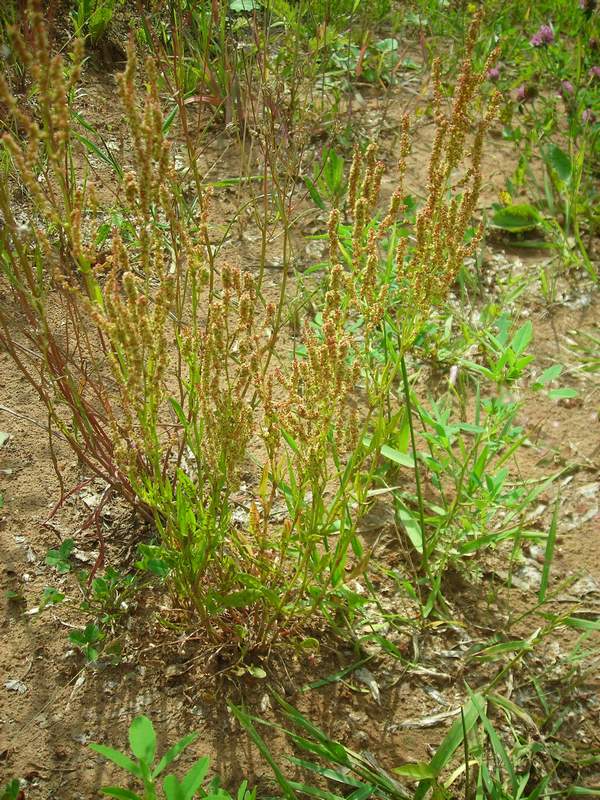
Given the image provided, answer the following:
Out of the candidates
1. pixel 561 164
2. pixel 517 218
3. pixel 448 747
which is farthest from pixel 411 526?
pixel 561 164

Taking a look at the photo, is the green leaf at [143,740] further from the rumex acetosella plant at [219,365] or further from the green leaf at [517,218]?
the green leaf at [517,218]

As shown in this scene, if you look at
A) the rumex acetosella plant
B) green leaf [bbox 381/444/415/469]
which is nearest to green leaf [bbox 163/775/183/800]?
the rumex acetosella plant

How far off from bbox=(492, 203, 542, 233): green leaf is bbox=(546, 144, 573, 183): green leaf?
0.27 m

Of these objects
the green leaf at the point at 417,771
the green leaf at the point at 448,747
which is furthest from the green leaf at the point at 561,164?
the green leaf at the point at 417,771

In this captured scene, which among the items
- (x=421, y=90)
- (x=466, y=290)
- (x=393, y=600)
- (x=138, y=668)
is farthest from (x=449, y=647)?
(x=421, y=90)

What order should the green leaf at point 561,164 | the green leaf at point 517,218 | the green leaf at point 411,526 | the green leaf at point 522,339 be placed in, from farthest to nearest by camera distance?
1. the green leaf at point 561,164
2. the green leaf at point 517,218
3. the green leaf at point 522,339
4. the green leaf at point 411,526

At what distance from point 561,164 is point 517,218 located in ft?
1.20

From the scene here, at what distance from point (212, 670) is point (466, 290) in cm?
175

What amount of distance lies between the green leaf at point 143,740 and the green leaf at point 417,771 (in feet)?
1.73

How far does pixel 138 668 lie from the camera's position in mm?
1679

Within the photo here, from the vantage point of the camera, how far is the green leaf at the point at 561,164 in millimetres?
3166

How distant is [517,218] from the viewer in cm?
304

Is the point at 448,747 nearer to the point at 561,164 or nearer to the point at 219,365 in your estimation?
the point at 219,365

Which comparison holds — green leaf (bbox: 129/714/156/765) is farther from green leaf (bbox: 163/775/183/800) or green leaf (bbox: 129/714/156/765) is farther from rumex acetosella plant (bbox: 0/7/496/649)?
rumex acetosella plant (bbox: 0/7/496/649)
